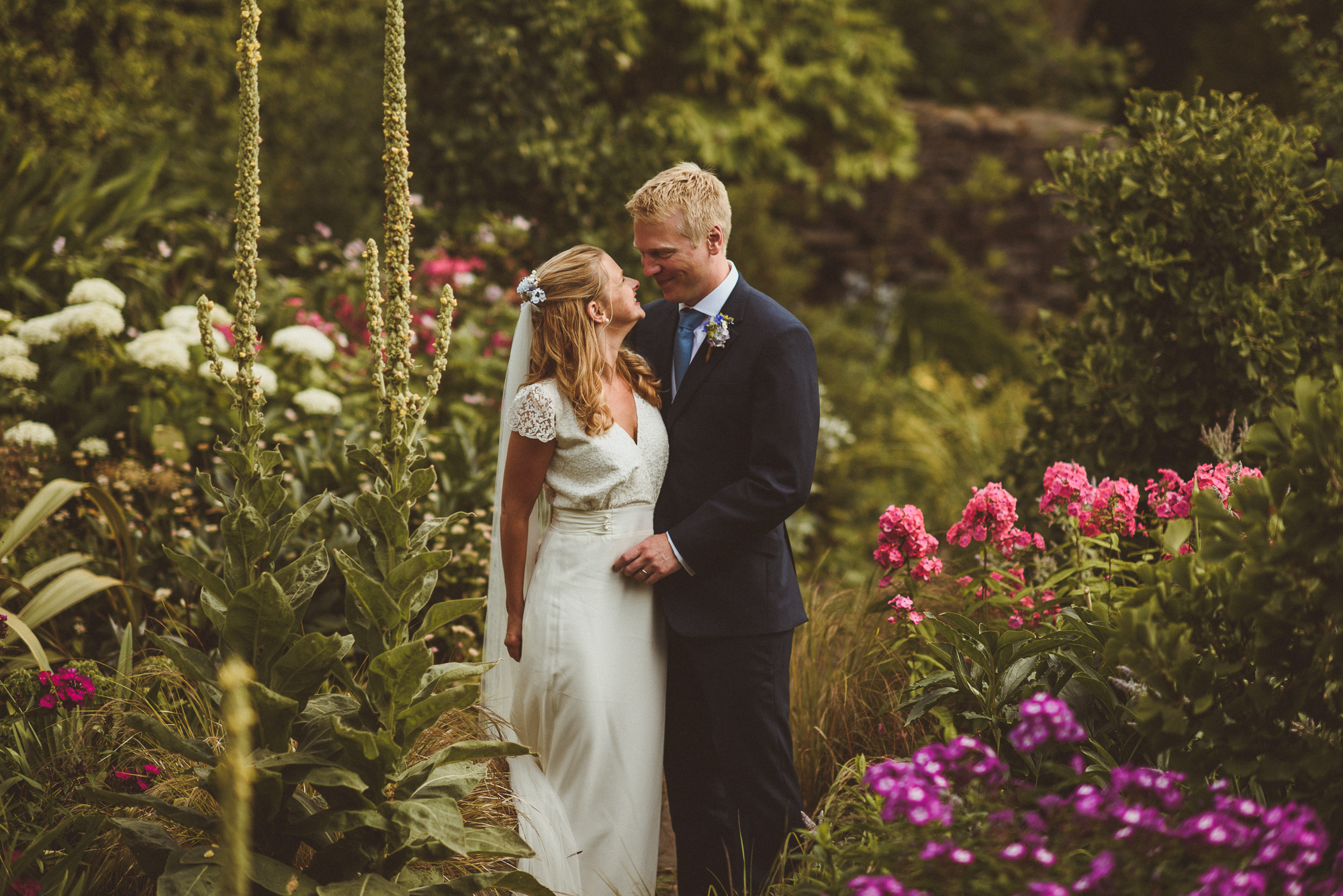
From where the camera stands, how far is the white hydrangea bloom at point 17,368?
4266 mm

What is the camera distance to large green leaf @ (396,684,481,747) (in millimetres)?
2287

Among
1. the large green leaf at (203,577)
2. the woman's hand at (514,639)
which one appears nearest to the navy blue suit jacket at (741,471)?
the woman's hand at (514,639)

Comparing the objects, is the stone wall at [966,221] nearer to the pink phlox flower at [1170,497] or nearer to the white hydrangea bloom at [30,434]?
the pink phlox flower at [1170,497]

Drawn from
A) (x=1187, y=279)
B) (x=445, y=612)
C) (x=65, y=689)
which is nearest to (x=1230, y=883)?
(x=445, y=612)

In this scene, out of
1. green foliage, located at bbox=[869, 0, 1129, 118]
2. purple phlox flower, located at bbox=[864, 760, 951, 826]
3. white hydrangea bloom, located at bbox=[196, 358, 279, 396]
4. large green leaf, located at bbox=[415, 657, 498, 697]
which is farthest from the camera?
green foliage, located at bbox=[869, 0, 1129, 118]

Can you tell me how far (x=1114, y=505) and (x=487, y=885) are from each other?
224 centimetres

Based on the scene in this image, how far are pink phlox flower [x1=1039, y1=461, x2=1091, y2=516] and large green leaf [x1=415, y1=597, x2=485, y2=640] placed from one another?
6.44 feet

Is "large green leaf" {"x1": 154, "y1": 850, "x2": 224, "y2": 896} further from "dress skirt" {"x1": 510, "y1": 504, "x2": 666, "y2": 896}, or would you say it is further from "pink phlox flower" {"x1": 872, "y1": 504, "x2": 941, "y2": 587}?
"pink phlox flower" {"x1": 872, "y1": 504, "x2": 941, "y2": 587}

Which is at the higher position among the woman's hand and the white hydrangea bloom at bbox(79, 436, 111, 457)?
the white hydrangea bloom at bbox(79, 436, 111, 457)

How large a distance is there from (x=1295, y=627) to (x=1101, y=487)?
Answer: 1.14 m

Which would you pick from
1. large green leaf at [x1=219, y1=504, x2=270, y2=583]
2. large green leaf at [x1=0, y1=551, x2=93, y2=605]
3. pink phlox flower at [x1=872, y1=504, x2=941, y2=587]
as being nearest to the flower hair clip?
large green leaf at [x1=219, y1=504, x2=270, y2=583]

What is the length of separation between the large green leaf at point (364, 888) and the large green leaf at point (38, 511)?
2.01 meters

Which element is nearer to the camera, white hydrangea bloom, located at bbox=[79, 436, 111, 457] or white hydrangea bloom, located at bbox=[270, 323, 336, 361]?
white hydrangea bloom, located at bbox=[79, 436, 111, 457]

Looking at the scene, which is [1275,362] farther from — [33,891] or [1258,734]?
[33,891]
